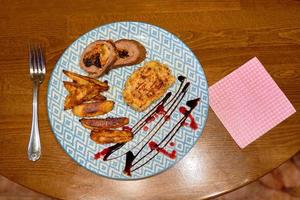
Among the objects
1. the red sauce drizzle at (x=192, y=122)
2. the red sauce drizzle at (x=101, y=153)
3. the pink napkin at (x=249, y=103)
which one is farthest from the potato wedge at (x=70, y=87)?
the pink napkin at (x=249, y=103)

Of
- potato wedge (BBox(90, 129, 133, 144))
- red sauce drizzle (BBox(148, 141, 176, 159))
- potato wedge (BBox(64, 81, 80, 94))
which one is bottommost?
red sauce drizzle (BBox(148, 141, 176, 159))

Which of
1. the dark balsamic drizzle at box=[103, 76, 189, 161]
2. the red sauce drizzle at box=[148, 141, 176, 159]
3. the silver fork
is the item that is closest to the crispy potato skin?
the dark balsamic drizzle at box=[103, 76, 189, 161]

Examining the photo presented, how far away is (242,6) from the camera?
1351 mm

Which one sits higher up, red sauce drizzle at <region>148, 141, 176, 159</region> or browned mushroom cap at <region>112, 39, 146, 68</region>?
browned mushroom cap at <region>112, 39, 146, 68</region>

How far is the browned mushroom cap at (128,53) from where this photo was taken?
126 centimetres

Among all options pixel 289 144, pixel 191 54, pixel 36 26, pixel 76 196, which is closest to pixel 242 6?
pixel 191 54

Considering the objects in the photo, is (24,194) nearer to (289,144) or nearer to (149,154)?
(149,154)

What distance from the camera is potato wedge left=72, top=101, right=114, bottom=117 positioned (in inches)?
47.8

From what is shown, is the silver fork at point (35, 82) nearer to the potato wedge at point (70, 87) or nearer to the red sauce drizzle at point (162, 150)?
the potato wedge at point (70, 87)

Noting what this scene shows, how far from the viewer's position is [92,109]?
4.00 feet

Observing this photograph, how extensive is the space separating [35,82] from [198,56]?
59 cm

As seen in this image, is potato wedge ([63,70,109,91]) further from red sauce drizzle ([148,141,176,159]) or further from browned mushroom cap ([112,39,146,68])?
red sauce drizzle ([148,141,176,159])

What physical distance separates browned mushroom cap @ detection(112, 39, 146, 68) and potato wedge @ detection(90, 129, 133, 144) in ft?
0.79

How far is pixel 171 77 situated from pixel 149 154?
0.92 feet
